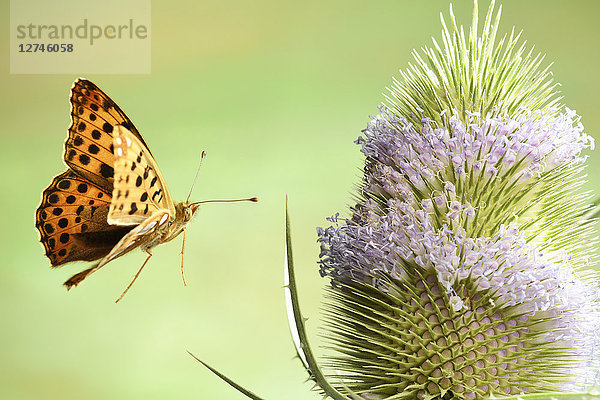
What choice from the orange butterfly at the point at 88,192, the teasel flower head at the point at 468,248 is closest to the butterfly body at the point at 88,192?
the orange butterfly at the point at 88,192

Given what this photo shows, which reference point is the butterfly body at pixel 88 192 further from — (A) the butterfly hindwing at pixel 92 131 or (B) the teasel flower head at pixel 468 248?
(B) the teasel flower head at pixel 468 248

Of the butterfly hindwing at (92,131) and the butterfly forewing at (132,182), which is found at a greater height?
the butterfly hindwing at (92,131)

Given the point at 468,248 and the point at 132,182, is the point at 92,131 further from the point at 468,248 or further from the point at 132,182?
the point at 468,248

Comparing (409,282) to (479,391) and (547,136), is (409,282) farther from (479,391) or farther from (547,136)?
(547,136)

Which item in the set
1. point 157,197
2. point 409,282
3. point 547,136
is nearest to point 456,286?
point 409,282

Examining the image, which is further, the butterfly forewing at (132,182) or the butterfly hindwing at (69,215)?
the butterfly hindwing at (69,215)

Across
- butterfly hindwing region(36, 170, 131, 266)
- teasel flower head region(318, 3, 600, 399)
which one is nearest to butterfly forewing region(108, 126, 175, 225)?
butterfly hindwing region(36, 170, 131, 266)

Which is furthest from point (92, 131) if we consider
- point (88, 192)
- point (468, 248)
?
point (468, 248)

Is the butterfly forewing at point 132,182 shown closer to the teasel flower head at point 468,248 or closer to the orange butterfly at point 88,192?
Result: the orange butterfly at point 88,192
